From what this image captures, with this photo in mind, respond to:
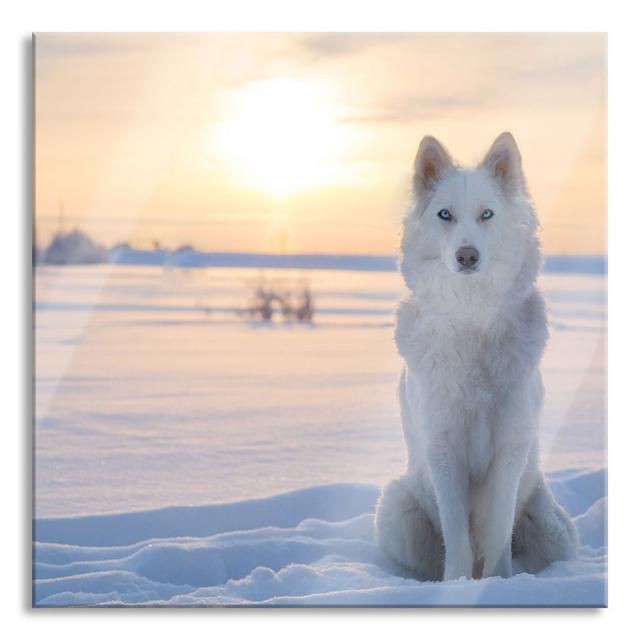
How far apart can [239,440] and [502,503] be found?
41.3 inches

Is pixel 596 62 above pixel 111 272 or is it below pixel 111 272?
above

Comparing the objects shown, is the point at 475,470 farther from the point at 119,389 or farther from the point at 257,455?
the point at 119,389

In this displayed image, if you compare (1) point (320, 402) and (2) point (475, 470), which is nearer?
(2) point (475, 470)

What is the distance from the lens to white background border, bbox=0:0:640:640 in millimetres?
3496

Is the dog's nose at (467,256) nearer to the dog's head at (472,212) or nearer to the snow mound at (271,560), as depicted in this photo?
the dog's head at (472,212)

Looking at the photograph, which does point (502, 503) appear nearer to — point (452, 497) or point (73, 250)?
point (452, 497)

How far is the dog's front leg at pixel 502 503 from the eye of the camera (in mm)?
3279

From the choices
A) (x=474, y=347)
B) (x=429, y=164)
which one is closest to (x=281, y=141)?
(x=429, y=164)

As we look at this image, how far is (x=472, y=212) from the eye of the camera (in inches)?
126

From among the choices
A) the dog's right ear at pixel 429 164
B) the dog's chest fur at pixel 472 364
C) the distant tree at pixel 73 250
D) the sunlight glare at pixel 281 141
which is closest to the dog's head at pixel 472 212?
the dog's right ear at pixel 429 164
